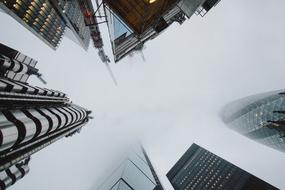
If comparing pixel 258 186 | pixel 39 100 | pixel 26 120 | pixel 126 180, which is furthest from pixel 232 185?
pixel 26 120

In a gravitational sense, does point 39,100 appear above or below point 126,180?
above

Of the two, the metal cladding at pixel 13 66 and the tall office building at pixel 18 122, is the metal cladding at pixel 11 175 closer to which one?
the tall office building at pixel 18 122

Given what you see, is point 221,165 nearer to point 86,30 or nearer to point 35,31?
point 86,30

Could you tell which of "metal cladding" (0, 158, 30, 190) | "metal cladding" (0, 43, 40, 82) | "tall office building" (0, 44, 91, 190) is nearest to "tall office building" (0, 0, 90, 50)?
"metal cladding" (0, 43, 40, 82)

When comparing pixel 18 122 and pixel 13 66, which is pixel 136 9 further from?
pixel 13 66

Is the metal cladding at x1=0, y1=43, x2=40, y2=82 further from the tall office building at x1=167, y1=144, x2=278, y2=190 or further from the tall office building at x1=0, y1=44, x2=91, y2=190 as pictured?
the tall office building at x1=167, y1=144, x2=278, y2=190

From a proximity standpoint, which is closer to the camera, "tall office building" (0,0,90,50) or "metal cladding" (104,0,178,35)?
"metal cladding" (104,0,178,35)

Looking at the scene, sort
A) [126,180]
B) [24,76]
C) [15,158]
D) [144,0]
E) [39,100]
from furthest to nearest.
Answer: [24,76] → [39,100] → [126,180] → [15,158] → [144,0]
